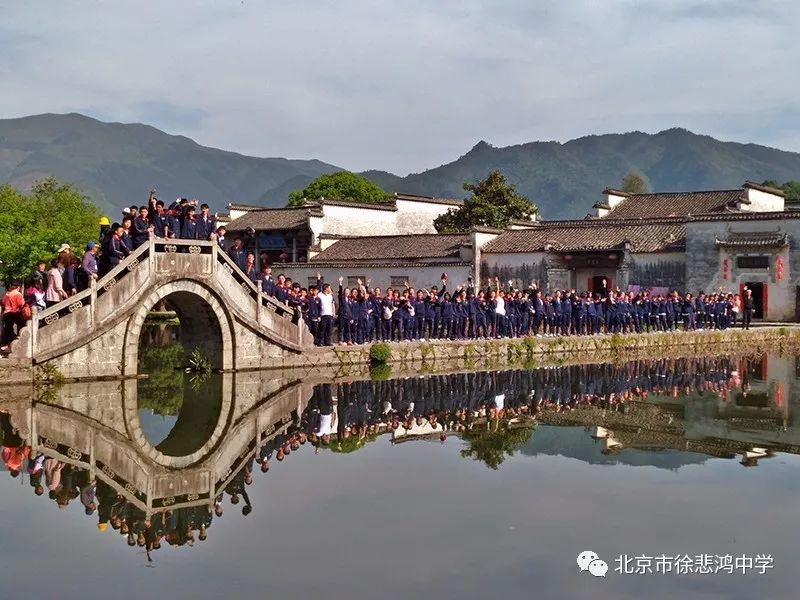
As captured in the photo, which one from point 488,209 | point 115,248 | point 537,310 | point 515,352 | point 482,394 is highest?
point 488,209

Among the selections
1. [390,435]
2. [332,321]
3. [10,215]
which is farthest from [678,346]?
[10,215]

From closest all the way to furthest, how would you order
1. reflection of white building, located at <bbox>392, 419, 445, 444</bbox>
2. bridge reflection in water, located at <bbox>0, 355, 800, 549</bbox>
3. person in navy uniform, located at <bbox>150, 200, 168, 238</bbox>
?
1. bridge reflection in water, located at <bbox>0, 355, 800, 549</bbox>
2. reflection of white building, located at <bbox>392, 419, 445, 444</bbox>
3. person in navy uniform, located at <bbox>150, 200, 168, 238</bbox>

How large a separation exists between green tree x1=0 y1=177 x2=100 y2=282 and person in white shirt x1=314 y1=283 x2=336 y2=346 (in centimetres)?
2425

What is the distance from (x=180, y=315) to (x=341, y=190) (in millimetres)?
44883

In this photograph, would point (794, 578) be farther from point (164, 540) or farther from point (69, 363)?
point (69, 363)

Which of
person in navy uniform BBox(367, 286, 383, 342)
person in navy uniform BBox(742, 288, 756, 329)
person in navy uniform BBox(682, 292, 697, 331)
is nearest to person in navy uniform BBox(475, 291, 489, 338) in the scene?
person in navy uniform BBox(367, 286, 383, 342)

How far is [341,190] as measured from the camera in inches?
2677

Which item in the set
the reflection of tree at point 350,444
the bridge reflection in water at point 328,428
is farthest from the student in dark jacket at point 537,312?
the reflection of tree at point 350,444

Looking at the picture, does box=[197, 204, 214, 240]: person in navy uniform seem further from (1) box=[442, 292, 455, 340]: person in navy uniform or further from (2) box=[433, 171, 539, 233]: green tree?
(2) box=[433, 171, 539, 233]: green tree

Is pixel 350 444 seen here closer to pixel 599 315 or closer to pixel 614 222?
pixel 599 315

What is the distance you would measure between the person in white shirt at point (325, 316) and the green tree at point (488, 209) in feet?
93.4

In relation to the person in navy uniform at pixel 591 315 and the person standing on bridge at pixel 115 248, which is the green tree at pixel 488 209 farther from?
the person standing on bridge at pixel 115 248

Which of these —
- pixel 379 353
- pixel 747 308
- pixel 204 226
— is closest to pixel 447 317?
pixel 379 353

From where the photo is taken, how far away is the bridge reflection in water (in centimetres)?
1238
